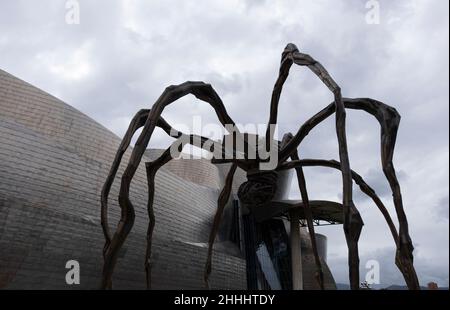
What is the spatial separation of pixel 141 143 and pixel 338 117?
2.51 metres

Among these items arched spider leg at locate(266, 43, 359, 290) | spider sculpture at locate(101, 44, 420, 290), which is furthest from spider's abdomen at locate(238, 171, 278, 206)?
arched spider leg at locate(266, 43, 359, 290)

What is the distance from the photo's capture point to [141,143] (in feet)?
17.2

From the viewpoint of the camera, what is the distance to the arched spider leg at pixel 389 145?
4.27 meters

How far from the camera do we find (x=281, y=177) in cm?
2922

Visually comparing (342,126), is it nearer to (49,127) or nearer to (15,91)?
(49,127)

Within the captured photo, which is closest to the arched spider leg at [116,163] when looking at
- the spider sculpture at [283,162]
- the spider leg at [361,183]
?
the spider sculpture at [283,162]

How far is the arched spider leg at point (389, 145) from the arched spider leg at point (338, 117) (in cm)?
61

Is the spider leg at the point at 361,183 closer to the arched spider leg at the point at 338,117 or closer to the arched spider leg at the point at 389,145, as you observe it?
the arched spider leg at the point at 389,145

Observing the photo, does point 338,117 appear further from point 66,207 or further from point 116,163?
point 66,207

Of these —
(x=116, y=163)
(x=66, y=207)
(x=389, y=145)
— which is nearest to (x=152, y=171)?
(x=116, y=163)

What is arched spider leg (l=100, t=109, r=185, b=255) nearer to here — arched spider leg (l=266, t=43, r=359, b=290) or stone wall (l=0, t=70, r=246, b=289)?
arched spider leg (l=266, t=43, r=359, b=290)
